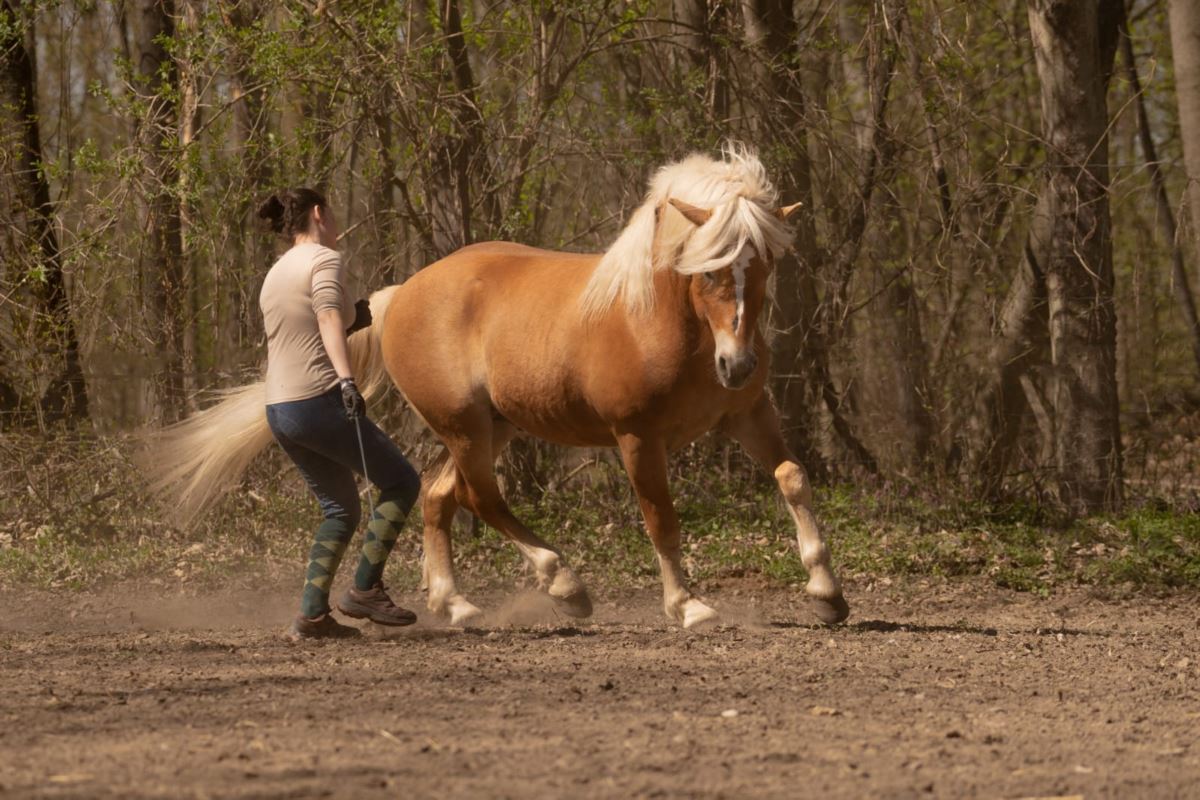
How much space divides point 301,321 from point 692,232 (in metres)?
1.69

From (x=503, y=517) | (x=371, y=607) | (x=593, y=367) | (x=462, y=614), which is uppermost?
(x=593, y=367)

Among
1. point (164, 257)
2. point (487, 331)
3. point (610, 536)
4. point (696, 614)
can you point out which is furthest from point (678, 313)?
point (164, 257)

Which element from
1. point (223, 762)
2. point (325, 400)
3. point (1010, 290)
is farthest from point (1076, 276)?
point (223, 762)

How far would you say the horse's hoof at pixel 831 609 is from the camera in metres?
6.55

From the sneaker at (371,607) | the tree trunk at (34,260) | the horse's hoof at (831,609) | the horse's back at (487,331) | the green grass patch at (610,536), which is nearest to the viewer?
the sneaker at (371,607)

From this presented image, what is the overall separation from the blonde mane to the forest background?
284 centimetres

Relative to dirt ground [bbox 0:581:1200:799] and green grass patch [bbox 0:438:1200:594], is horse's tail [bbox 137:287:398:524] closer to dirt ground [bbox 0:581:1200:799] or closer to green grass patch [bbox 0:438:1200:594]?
dirt ground [bbox 0:581:1200:799]

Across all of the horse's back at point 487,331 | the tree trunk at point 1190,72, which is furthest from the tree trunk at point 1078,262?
the horse's back at point 487,331

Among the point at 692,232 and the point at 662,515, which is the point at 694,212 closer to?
the point at 692,232

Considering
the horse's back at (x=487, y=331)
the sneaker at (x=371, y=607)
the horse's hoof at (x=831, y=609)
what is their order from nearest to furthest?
the sneaker at (x=371, y=607)
the horse's hoof at (x=831, y=609)
the horse's back at (x=487, y=331)

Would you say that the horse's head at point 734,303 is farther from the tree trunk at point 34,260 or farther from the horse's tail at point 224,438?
the tree trunk at point 34,260

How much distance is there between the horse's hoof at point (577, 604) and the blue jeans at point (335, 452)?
87cm

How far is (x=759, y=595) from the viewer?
322 inches

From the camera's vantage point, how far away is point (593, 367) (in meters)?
6.69
